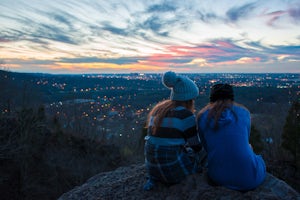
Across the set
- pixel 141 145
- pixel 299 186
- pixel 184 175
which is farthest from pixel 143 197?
pixel 141 145

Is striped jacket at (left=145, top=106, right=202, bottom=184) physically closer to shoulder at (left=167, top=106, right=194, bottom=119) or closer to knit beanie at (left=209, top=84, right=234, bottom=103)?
shoulder at (left=167, top=106, right=194, bottom=119)

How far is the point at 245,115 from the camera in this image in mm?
2996

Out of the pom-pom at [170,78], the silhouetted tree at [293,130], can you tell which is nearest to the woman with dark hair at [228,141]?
the pom-pom at [170,78]

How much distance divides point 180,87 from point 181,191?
1.40 metres

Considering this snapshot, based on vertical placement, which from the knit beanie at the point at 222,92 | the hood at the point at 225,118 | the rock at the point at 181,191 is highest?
the knit beanie at the point at 222,92

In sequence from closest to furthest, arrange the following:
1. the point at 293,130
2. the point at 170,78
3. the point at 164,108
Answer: the point at 164,108, the point at 170,78, the point at 293,130

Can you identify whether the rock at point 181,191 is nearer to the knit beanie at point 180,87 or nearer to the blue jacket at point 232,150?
the blue jacket at point 232,150

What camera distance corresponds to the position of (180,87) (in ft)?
10.8

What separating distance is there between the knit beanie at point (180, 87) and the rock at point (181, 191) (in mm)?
1126

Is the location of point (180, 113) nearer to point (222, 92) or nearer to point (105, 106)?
point (222, 92)

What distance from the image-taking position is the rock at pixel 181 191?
3.25 meters

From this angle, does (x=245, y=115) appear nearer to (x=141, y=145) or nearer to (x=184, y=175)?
(x=184, y=175)

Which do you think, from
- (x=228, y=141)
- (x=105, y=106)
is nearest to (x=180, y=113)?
(x=228, y=141)

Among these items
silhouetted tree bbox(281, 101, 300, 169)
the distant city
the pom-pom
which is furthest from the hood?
silhouetted tree bbox(281, 101, 300, 169)
